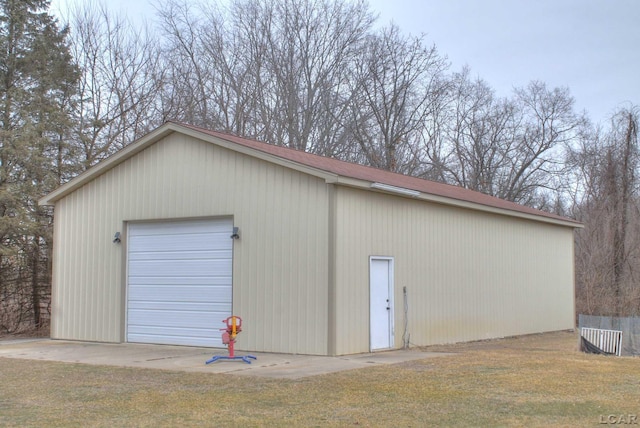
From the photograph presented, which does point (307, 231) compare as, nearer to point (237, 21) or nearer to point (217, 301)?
point (217, 301)

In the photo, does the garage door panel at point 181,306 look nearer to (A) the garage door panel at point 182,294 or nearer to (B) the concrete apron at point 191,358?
(A) the garage door panel at point 182,294

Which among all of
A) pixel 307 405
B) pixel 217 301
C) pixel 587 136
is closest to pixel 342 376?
pixel 307 405

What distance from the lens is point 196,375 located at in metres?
10.1

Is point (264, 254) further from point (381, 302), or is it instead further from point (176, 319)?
point (176, 319)

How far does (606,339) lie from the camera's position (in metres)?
14.0

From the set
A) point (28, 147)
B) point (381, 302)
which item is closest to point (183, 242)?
point (381, 302)

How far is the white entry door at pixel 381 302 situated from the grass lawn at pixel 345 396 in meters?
2.00

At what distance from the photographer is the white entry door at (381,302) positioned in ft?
43.8

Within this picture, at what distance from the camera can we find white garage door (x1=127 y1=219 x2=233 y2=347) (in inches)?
547

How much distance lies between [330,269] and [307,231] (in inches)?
34.8

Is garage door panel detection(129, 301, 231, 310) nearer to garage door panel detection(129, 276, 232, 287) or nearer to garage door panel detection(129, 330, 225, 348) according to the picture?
garage door panel detection(129, 276, 232, 287)

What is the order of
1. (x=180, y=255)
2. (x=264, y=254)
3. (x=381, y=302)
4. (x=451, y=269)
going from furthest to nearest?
(x=451, y=269)
(x=180, y=255)
(x=381, y=302)
(x=264, y=254)

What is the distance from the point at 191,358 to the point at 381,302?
389 centimetres

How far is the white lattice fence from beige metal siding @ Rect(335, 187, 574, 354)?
3006 mm
